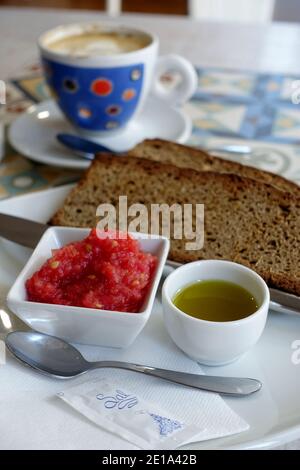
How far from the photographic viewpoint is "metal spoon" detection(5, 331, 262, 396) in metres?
1.03

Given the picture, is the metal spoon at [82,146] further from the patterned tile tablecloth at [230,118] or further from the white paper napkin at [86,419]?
the white paper napkin at [86,419]

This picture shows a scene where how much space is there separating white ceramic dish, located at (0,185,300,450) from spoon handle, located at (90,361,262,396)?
15 millimetres

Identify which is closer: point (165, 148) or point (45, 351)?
point (45, 351)

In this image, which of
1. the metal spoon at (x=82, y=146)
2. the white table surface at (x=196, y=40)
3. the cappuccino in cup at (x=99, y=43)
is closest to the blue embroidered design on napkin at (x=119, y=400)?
the metal spoon at (x=82, y=146)

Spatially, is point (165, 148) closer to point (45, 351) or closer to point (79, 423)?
point (45, 351)

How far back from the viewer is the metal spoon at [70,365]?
1.03 m

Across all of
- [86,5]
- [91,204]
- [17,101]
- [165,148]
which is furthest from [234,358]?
[86,5]

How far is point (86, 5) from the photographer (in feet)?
13.2

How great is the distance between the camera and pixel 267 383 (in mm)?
1059

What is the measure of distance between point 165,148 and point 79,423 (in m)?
0.96

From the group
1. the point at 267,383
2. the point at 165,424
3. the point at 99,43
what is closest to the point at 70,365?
the point at 165,424

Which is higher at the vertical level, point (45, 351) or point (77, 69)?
point (77, 69)

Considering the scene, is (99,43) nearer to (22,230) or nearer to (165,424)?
(22,230)

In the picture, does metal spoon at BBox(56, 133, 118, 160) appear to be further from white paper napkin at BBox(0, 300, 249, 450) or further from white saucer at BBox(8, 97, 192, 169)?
white paper napkin at BBox(0, 300, 249, 450)
